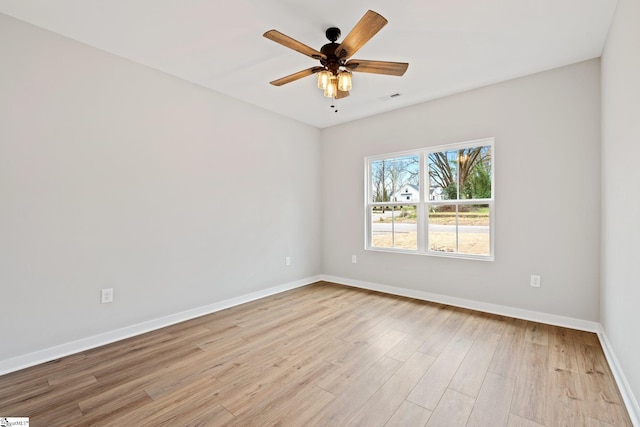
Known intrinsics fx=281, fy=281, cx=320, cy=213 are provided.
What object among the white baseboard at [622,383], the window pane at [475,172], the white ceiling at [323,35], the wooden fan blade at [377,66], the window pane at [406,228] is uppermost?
the white ceiling at [323,35]

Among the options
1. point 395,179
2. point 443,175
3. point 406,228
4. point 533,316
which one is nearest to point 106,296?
point 406,228

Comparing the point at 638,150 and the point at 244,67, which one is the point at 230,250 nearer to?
the point at 244,67

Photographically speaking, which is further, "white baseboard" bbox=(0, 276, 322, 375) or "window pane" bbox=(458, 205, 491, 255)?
"window pane" bbox=(458, 205, 491, 255)

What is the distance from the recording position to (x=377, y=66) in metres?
2.21

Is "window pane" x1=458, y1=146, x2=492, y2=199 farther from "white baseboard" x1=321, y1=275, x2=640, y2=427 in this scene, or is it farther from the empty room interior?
"white baseboard" x1=321, y1=275, x2=640, y2=427

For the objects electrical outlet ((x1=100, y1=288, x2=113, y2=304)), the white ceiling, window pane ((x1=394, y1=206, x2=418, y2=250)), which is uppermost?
the white ceiling

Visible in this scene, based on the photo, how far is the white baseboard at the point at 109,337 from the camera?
216 centimetres

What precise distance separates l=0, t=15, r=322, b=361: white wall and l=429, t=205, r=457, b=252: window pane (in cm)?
230

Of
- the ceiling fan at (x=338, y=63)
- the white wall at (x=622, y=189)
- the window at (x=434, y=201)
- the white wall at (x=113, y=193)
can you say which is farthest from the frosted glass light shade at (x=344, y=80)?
the window at (x=434, y=201)

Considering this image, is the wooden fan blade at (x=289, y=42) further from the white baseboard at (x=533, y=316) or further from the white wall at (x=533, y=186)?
the white baseboard at (x=533, y=316)

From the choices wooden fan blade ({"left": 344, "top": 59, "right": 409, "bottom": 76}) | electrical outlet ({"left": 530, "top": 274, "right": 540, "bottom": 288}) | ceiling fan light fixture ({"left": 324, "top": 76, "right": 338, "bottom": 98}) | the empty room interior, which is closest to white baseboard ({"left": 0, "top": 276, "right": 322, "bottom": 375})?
the empty room interior

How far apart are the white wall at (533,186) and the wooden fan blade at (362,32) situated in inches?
82.7

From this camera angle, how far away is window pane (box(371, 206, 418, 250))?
4.01 meters

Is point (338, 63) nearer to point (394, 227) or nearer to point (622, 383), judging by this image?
point (394, 227)
